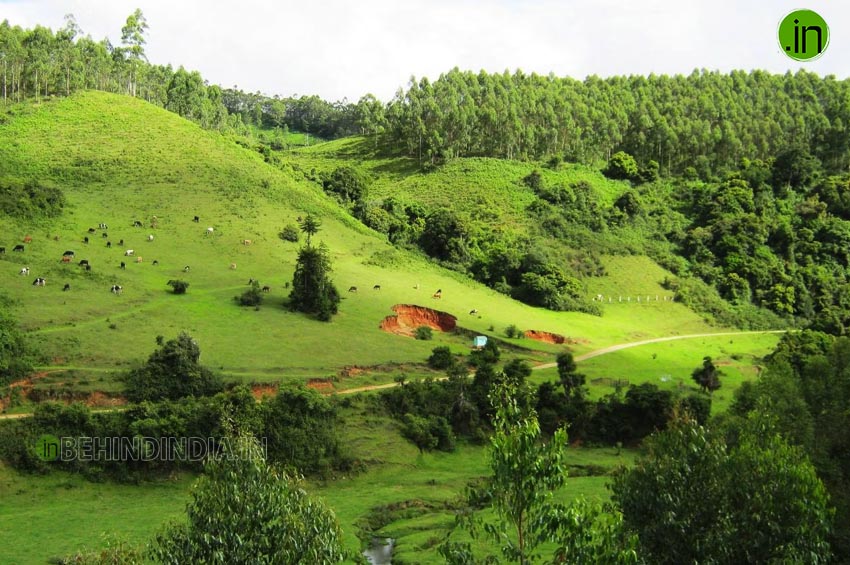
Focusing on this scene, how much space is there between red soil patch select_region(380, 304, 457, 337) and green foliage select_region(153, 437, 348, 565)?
5900 centimetres

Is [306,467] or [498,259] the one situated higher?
[498,259]

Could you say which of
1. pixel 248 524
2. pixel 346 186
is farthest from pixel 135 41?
pixel 248 524

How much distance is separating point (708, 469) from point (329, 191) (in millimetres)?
104991

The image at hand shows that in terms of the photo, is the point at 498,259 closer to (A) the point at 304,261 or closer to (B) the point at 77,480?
(A) the point at 304,261

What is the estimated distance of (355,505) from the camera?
4694 centimetres

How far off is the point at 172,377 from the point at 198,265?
1211 inches

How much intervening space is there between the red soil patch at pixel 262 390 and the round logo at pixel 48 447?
13589 millimetres

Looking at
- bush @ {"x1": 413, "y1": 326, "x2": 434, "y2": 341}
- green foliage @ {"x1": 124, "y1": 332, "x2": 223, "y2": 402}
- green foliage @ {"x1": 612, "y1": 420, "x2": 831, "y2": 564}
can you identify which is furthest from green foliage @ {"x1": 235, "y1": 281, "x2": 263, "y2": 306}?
green foliage @ {"x1": 612, "y1": 420, "x2": 831, "y2": 564}

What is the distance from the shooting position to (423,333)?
7700 centimetres

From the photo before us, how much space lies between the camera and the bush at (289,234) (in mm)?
97188

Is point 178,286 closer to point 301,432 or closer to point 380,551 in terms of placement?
point 301,432

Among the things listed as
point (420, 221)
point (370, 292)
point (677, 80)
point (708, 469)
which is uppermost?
point (677, 80)

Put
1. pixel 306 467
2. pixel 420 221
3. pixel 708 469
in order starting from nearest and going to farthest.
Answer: pixel 708 469
pixel 306 467
pixel 420 221

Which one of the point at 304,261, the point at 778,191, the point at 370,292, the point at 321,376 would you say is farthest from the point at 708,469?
the point at 778,191
